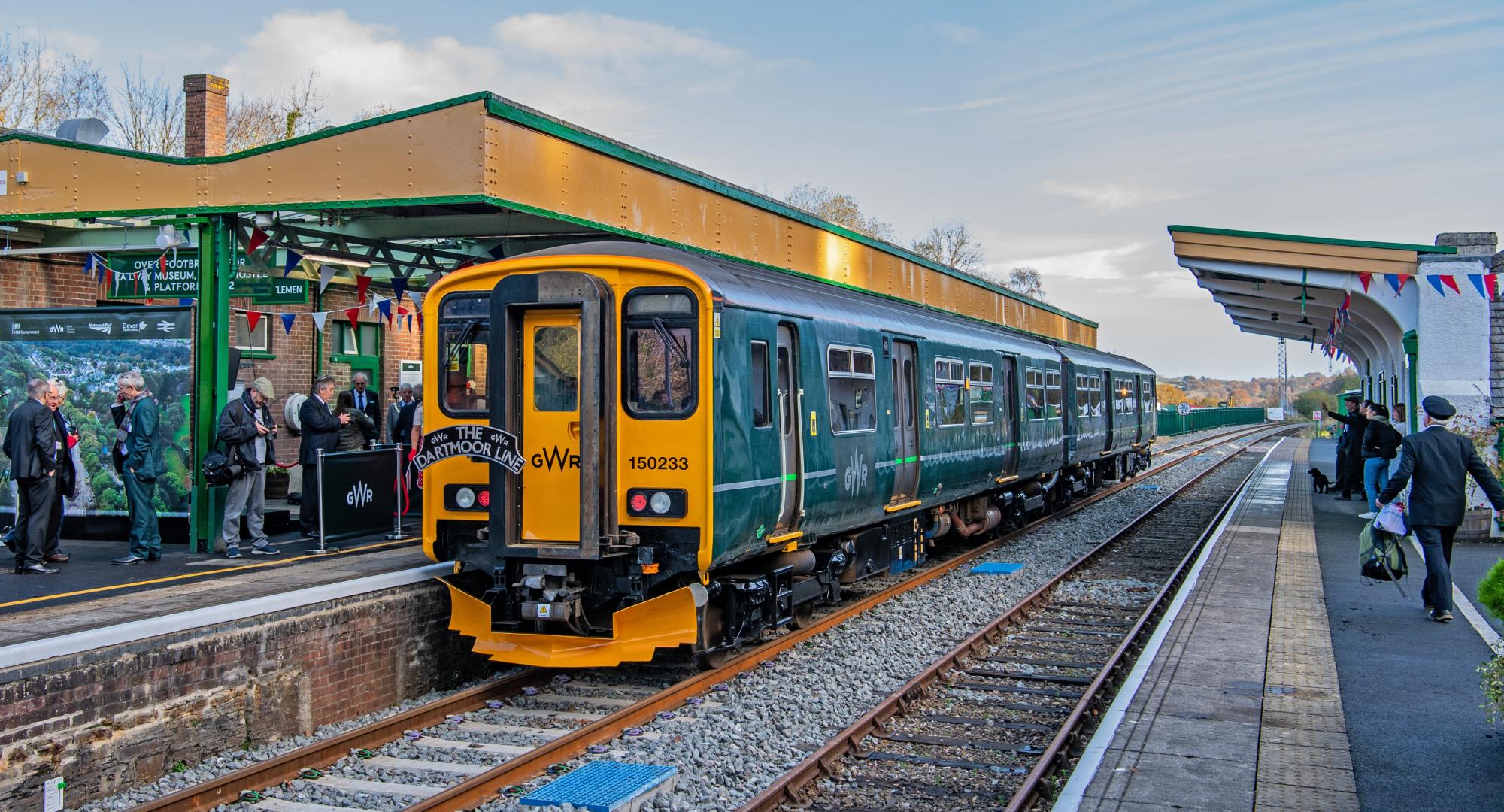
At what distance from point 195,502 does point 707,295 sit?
208 inches

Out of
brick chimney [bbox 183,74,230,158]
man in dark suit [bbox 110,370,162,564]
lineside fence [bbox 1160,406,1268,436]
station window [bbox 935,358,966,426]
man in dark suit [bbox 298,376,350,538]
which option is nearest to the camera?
man in dark suit [bbox 110,370,162,564]

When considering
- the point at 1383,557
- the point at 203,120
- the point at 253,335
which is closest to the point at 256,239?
the point at 253,335

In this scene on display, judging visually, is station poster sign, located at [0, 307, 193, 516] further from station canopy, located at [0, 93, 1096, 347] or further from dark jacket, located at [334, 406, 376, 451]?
dark jacket, located at [334, 406, 376, 451]

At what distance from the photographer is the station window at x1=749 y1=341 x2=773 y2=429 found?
26.7 feet

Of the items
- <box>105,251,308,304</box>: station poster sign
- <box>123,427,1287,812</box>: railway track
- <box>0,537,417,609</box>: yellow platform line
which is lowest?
<box>123,427,1287,812</box>: railway track

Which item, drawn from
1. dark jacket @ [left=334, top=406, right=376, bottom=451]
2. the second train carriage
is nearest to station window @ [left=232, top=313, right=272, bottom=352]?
dark jacket @ [left=334, top=406, right=376, bottom=451]

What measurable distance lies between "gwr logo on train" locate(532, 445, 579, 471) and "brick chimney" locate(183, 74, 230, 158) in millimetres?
14553

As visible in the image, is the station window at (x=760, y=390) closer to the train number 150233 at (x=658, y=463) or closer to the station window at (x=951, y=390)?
the train number 150233 at (x=658, y=463)

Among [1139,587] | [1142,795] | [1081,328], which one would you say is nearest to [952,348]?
[1139,587]

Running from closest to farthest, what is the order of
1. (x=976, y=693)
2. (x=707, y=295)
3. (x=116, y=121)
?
(x=707, y=295) → (x=976, y=693) → (x=116, y=121)

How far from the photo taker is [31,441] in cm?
866

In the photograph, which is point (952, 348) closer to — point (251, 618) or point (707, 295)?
point (707, 295)

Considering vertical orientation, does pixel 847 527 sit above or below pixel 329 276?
below

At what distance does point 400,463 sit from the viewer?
38.0 ft
